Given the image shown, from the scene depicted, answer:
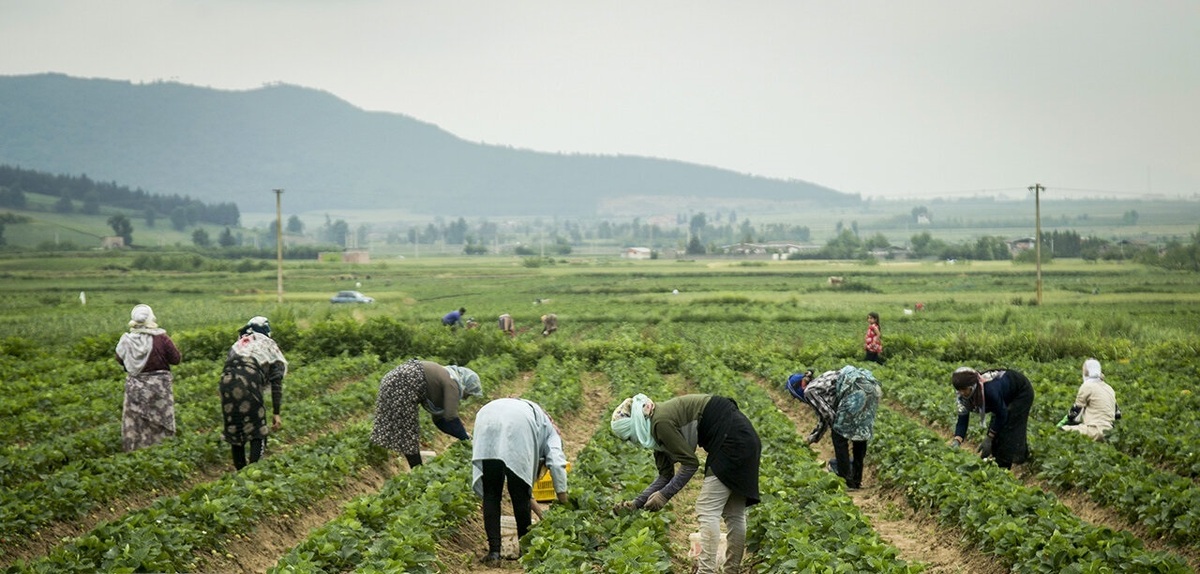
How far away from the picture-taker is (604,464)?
41.2 feet

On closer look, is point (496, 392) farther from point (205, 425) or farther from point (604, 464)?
point (604, 464)

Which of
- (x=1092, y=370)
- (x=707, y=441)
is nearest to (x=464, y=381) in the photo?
(x=707, y=441)

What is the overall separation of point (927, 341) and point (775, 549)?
78.3 ft

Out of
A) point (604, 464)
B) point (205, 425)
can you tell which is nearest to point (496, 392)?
point (205, 425)

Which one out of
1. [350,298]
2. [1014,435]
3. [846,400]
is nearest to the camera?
[1014,435]

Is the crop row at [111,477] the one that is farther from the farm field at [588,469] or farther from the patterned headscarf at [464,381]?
the patterned headscarf at [464,381]

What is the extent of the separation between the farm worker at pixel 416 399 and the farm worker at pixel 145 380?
322 cm

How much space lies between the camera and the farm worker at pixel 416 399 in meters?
12.0

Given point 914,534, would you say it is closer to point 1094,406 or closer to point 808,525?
point 808,525

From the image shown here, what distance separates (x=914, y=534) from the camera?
466 inches

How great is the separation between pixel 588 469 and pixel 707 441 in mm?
3269

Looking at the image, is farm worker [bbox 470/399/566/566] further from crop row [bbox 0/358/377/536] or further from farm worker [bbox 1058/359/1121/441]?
farm worker [bbox 1058/359/1121/441]

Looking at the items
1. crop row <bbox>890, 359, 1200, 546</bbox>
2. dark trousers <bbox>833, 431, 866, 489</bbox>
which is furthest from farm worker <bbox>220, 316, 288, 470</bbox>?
crop row <bbox>890, 359, 1200, 546</bbox>

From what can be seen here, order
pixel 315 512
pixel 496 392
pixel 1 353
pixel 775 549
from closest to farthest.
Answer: pixel 775 549 < pixel 315 512 < pixel 496 392 < pixel 1 353
